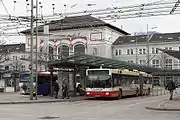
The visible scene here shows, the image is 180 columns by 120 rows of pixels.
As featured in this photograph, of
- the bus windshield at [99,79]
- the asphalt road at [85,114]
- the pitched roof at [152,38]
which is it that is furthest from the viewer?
the pitched roof at [152,38]

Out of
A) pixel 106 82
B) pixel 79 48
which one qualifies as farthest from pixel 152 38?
pixel 106 82

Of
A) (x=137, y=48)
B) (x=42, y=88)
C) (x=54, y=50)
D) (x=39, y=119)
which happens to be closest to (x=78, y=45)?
(x=54, y=50)

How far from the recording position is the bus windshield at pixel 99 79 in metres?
38.3

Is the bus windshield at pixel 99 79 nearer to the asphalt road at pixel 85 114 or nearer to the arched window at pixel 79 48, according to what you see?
the asphalt road at pixel 85 114

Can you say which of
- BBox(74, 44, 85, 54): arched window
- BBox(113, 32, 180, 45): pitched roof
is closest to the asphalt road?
BBox(74, 44, 85, 54): arched window

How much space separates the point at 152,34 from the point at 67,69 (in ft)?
252

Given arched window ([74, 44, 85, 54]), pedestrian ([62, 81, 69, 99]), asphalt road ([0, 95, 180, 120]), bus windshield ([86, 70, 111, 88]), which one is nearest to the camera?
asphalt road ([0, 95, 180, 120])

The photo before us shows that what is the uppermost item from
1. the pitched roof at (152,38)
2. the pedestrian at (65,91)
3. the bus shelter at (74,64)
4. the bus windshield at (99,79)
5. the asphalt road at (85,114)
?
the pitched roof at (152,38)

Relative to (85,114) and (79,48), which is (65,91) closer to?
(85,114)

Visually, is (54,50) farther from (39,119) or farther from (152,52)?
(39,119)

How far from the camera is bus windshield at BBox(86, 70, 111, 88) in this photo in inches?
1507

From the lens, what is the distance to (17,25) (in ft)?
107

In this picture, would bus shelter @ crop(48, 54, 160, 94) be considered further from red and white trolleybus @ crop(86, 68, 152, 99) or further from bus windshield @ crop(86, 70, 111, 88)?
bus windshield @ crop(86, 70, 111, 88)

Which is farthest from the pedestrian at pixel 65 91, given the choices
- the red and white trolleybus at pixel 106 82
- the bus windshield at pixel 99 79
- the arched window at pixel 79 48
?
the arched window at pixel 79 48
